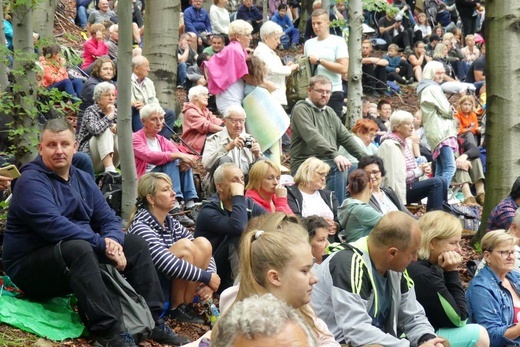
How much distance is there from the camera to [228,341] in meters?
2.73

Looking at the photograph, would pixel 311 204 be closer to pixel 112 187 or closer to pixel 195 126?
pixel 112 187

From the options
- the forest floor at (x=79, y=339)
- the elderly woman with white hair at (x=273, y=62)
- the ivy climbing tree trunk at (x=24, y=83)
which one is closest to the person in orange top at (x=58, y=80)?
the elderly woman with white hair at (x=273, y=62)

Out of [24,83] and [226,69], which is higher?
[24,83]

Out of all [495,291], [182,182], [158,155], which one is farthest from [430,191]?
[495,291]

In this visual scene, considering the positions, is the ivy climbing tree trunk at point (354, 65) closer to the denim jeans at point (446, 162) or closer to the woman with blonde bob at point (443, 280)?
the denim jeans at point (446, 162)

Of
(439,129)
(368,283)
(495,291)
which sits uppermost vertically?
(439,129)

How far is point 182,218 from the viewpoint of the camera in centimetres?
1019

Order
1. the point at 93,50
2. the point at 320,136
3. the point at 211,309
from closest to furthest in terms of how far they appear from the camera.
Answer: the point at 211,309
the point at 320,136
the point at 93,50

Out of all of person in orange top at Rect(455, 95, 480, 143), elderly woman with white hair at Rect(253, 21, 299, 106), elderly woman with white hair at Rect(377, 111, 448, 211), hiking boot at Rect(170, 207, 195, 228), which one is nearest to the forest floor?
elderly woman with white hair at Rect(377, 111, 448, 211)

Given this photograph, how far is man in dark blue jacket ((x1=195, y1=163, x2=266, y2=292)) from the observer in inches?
322

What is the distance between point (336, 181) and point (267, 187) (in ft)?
6.49

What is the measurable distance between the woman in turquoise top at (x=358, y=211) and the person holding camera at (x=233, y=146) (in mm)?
1347

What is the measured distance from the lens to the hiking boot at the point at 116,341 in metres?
6.82

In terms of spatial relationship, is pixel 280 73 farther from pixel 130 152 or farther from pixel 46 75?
pixel 130 152
